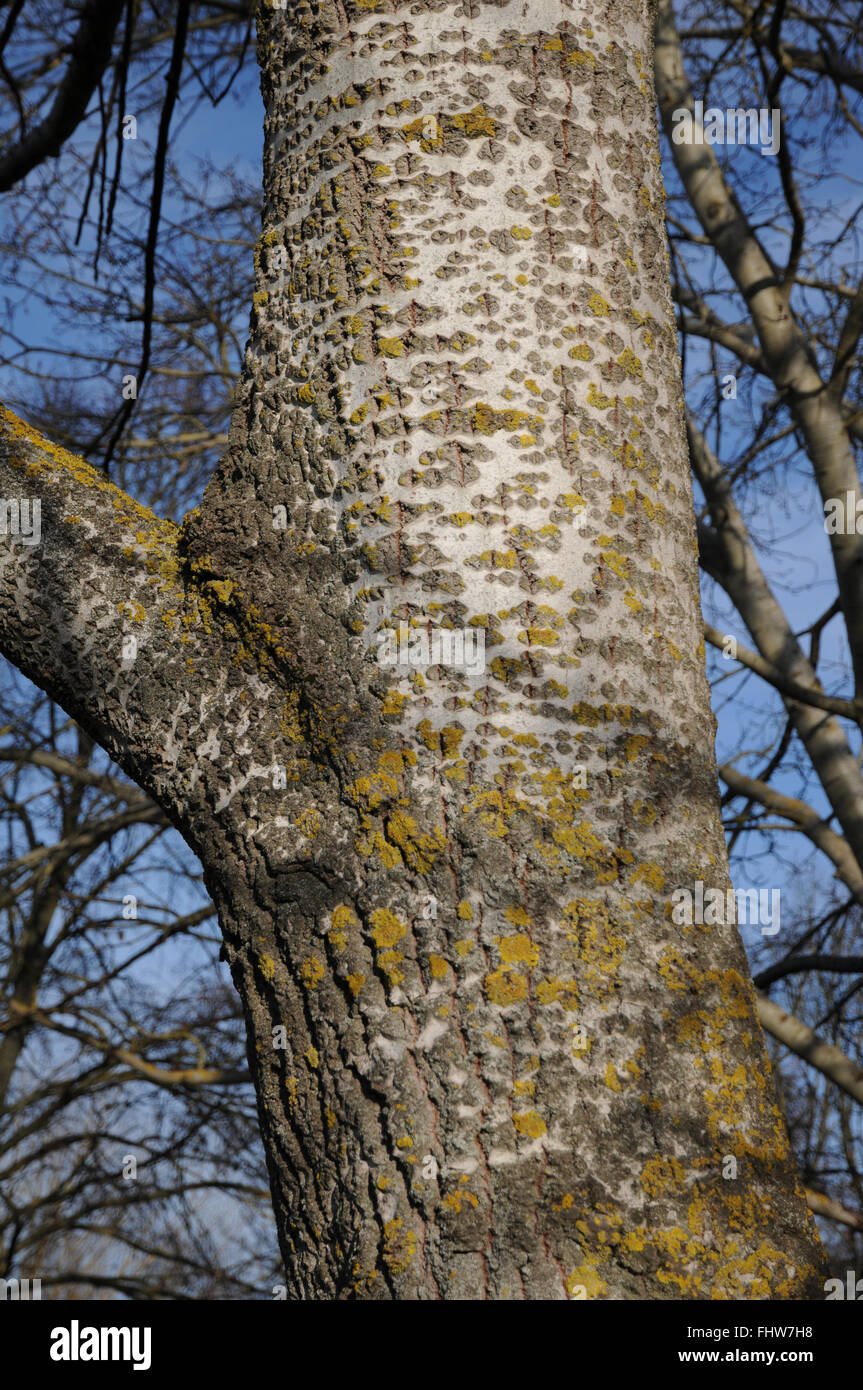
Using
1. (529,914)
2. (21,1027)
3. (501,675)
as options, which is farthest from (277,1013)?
(21,1027)

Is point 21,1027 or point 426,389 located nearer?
point 426,389

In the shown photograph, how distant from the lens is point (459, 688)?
1.11m

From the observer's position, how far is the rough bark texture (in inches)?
38.9

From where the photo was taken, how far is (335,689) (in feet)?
3.78

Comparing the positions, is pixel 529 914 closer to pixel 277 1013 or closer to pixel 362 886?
pixel 362 886

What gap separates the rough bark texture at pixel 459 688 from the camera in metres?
0.99
